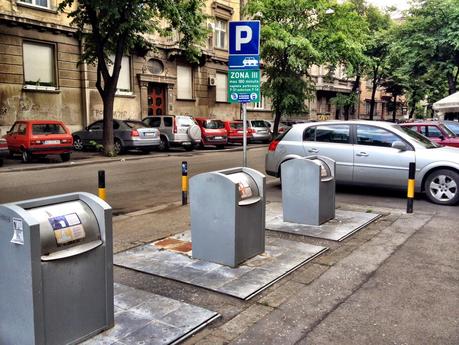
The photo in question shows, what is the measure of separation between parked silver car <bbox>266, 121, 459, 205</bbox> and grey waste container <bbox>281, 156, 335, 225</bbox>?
1956 mm

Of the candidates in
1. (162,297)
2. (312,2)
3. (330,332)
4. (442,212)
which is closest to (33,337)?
(162,297)

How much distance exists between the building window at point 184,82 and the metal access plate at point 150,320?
2625cm

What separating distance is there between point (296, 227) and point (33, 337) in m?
4.40

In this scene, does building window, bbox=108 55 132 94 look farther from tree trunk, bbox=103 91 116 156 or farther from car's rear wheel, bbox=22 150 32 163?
car's rear wheel, bbox=22 150 32 163

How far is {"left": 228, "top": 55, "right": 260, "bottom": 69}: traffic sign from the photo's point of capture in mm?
7605

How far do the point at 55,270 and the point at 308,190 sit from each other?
4427mm

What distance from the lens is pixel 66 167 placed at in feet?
50.9

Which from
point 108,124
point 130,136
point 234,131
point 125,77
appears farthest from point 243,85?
point 125,77

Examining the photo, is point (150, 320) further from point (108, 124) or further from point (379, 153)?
point (108, 124)

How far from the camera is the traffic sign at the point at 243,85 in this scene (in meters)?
7.67

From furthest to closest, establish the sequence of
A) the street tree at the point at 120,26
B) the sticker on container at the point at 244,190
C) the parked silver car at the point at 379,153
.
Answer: the street tree at the point at 120,26 → the parked silver car at the point at 379,153 → the sticker on container at the point at 244,190

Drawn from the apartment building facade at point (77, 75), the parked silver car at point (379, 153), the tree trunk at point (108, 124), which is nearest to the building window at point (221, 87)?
the apartment building facade at point (77, 75)

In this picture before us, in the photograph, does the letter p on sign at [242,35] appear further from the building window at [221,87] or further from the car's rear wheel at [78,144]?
the building window at [221,87]

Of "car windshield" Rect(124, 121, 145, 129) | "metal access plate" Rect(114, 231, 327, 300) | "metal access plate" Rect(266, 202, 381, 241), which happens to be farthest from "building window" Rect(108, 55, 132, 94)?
"metal access plate" Rect(114, 231, 327, 300)
